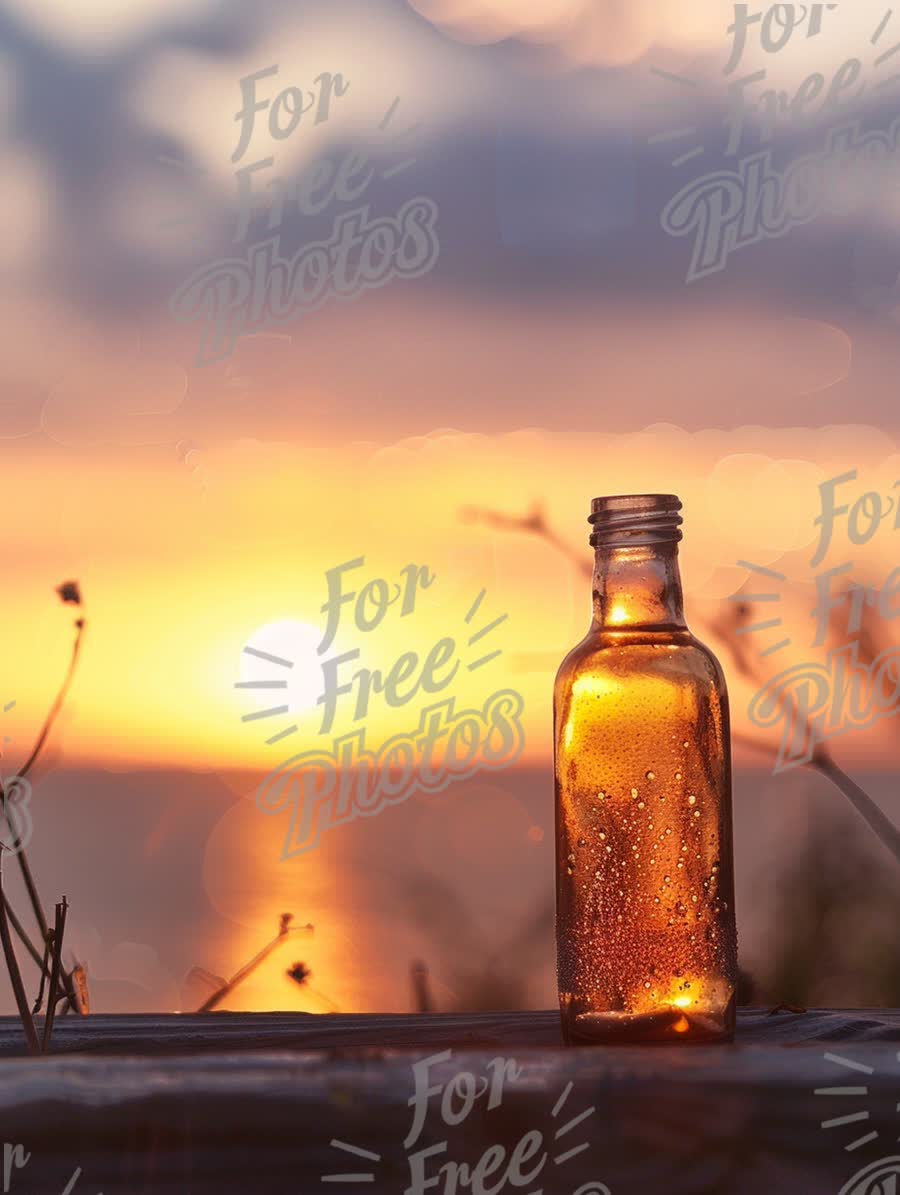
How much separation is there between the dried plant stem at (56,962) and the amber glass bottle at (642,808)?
0.26 meters

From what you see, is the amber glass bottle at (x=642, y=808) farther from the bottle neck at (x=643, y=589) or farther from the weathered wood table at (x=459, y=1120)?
the weathered wood table at (x=459, y=1120)

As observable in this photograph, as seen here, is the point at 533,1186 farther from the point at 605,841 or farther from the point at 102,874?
the point at 102,874

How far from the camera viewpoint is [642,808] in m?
0.83

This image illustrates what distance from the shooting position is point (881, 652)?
53.1 inches

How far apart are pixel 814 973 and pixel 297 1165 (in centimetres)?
124

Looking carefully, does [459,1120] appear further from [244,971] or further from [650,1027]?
[244,971]

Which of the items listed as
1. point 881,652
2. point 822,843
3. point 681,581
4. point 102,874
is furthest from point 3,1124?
point 822,843

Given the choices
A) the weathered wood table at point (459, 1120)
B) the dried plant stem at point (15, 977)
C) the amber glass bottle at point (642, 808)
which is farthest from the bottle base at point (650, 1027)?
the dried plant stem at point (15, 977)

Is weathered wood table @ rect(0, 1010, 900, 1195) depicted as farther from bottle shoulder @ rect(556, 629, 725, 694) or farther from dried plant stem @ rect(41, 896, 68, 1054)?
bottle shoulder @ rect(556, 629, 725, 694)

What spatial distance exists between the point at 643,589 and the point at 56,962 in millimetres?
369

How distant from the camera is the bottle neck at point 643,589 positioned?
85cm

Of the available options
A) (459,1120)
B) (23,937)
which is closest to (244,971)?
(23,937)

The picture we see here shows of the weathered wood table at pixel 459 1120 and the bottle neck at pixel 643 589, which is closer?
the weathered wood table at pixel 459 1120

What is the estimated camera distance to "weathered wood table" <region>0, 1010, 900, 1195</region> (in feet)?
1.98
